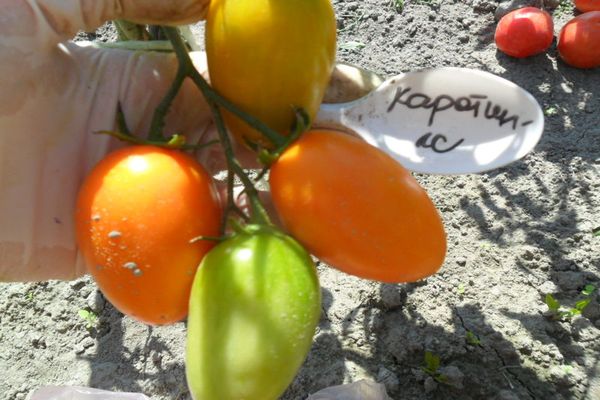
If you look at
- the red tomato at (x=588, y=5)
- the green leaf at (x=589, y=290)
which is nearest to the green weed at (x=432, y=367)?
the green leaf at (x=589, y=290)

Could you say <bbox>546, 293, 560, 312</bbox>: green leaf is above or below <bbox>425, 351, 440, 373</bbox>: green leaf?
above

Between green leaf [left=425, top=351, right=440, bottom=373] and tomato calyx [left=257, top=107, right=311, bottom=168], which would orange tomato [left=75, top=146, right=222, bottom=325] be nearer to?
tomato calyx [left=257, top=107, right=311, bottom=168]

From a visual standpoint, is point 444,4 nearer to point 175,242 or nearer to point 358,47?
point 358,47

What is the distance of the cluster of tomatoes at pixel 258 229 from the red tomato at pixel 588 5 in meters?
1.50

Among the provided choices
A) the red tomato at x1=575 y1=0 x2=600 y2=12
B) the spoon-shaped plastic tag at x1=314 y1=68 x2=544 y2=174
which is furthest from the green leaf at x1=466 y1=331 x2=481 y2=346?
the red tomato at x1=575 y1=0 x2=600 y2=12

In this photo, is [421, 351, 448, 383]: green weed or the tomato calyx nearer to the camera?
the tomato calyx

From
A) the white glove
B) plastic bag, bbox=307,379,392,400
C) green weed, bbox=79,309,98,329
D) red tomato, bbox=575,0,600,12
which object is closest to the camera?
the white glove

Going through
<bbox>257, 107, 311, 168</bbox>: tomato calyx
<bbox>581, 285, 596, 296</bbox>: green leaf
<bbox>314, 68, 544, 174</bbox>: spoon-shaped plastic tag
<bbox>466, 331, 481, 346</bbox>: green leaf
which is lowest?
<bbox>466, 331, 481, 346</bbox>: green leaf

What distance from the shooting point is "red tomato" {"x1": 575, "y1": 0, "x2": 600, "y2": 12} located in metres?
2.08

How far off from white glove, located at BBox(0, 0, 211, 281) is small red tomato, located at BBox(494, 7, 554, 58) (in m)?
1.16

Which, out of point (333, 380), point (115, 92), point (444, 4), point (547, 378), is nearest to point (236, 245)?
point (115, 92)

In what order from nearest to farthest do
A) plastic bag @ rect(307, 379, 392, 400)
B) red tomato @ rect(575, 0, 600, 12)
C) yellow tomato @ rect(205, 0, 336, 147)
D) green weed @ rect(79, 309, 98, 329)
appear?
1. yellow tomato @ rect(205, 0, 336, 147)
2. plastic bag @ rect(307, 379, 392, 400)
3. green weed @ rect(79, 309, 98, 329)
4. red tomato @ rect(575, 0, 600, 12)

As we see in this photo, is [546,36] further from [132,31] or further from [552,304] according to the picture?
[132,31]

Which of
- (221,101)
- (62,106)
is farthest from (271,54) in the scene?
(62,106)
